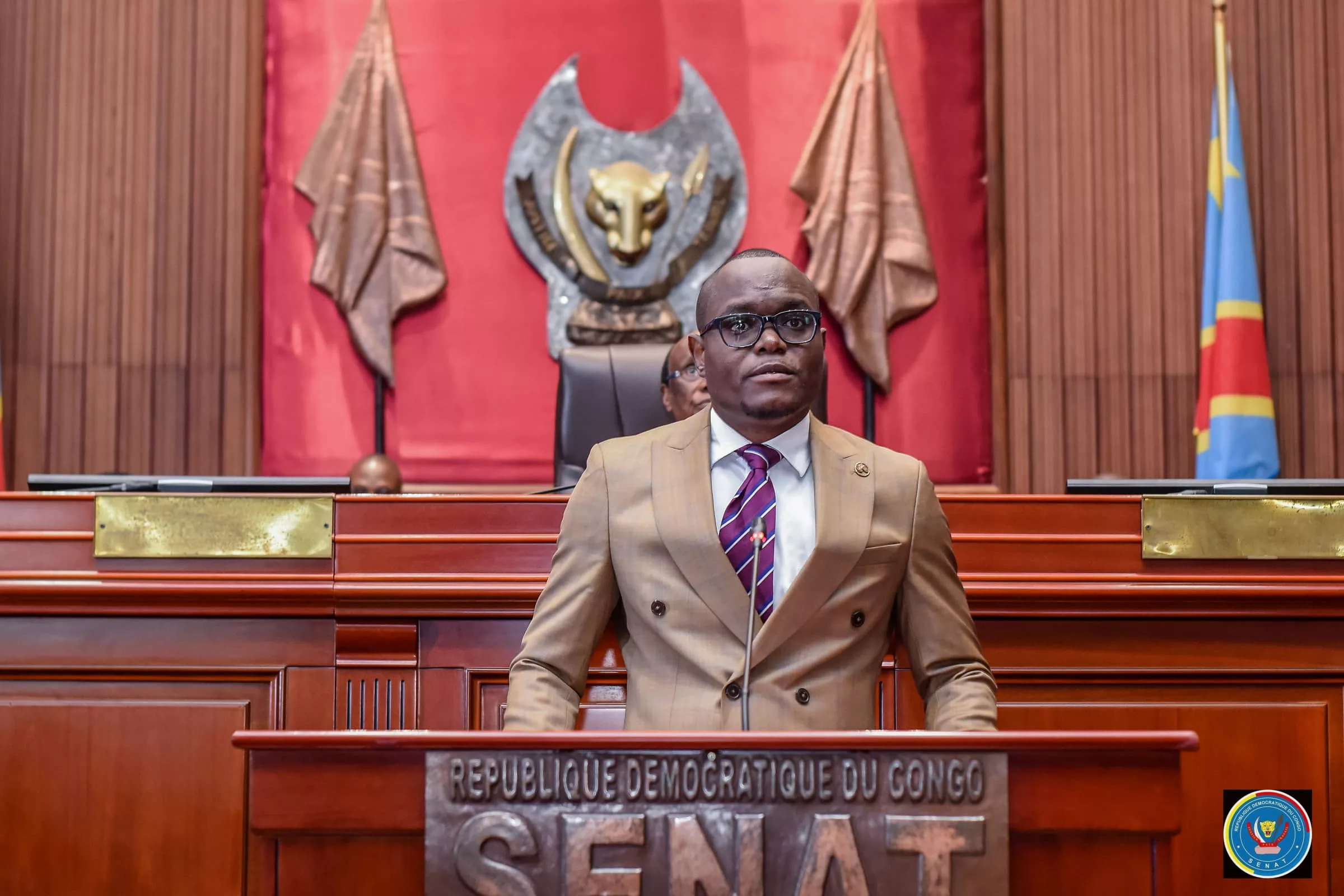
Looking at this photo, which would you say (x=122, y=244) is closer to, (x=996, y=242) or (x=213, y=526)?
(x=213, y=526)

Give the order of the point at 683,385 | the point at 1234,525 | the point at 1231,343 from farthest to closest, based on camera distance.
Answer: the point at 1231,343
the point at 683,385
the point at 1234,525

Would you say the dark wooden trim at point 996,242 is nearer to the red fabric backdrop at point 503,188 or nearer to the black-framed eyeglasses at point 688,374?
the red fabric backdrop at point 503,188

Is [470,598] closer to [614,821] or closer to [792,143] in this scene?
[614,821]

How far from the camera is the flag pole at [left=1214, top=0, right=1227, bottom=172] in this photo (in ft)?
14.8

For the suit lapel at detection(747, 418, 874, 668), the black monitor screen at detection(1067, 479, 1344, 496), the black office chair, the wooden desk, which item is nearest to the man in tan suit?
the suit lapel at detection(747, 418, 874, 668)

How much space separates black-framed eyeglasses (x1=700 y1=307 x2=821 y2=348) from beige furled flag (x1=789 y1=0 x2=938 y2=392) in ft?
10.0

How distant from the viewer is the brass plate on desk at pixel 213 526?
2.55 meters

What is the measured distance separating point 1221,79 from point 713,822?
4.08 m

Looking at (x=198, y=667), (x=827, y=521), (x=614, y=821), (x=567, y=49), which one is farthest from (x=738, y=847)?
(x=567, y=49)

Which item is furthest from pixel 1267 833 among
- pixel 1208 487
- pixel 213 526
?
pixel 213 526

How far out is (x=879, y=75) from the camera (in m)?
4.88

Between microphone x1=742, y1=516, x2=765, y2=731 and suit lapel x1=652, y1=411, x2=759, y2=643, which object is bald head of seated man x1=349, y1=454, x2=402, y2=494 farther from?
microphone x1=742, y1=516, x2=765, y2=731

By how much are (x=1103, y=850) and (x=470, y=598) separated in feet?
4.72

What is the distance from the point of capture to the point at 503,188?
16.1ft
